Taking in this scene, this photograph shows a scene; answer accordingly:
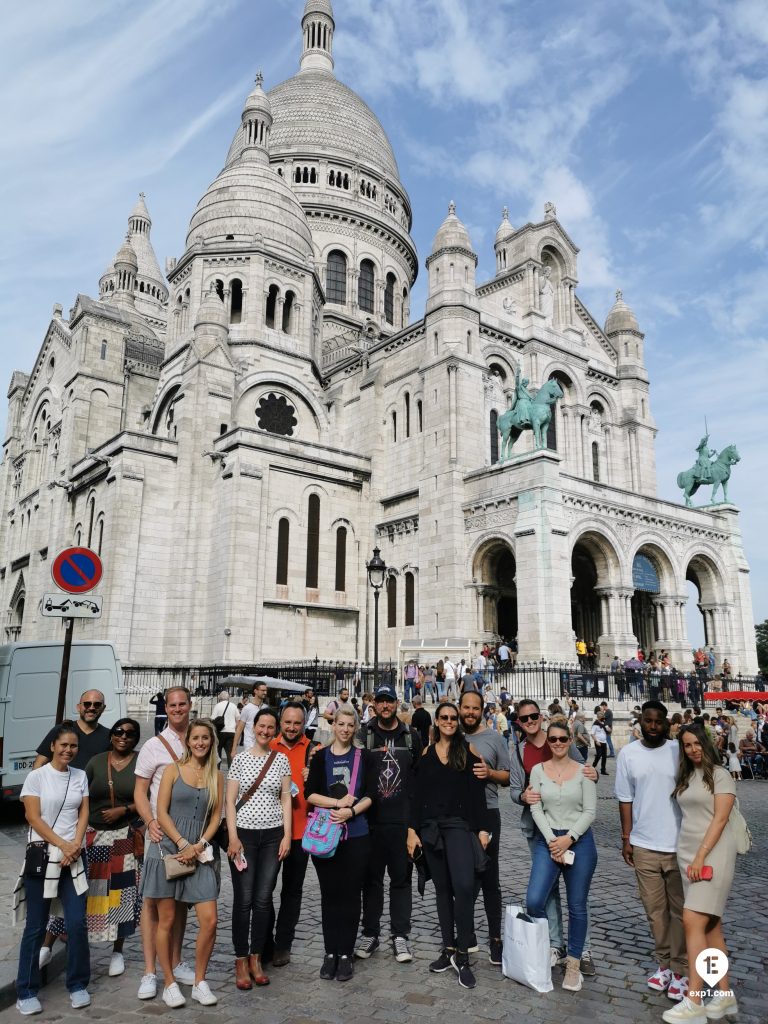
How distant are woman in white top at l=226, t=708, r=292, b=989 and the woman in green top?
193 centimetres

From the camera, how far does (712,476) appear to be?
33.1 meters

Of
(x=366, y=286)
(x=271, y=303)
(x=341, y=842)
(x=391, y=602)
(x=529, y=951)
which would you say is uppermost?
(x=366, y=286)

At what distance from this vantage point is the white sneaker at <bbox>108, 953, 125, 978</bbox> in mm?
5883

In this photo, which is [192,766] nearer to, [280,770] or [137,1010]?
[280,770]

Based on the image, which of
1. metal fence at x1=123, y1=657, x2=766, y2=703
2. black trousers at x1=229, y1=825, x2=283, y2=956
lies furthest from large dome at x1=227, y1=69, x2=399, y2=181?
black trousers at x1=229, y1=825, x2=283, y2=956

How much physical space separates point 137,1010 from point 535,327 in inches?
1266

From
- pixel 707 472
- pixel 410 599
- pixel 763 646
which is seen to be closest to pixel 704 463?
pixel 707 472

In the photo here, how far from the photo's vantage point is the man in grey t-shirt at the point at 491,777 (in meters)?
6.16

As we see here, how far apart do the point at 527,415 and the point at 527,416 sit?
0.04 metres

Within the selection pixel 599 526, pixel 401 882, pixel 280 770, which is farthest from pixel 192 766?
pixel 599 526

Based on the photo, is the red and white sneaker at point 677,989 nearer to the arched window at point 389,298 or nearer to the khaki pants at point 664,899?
the khaki pants at point 664,899

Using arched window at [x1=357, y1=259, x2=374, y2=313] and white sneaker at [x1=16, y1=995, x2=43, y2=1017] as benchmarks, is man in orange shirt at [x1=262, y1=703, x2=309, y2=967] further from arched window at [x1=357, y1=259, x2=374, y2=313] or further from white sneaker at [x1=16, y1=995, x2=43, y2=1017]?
arched window at [x1=357, y1=259, x2=374, y2=313]

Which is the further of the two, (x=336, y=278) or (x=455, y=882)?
(x=336, y=278)

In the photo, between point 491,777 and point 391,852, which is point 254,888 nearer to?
point 391,852
